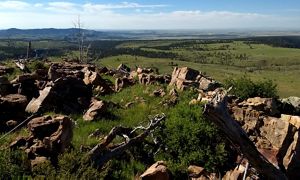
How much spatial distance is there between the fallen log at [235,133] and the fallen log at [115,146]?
331 centimetres

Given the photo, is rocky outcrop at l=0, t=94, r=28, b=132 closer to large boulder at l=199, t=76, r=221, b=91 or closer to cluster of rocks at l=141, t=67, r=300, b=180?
cluster of rocks at l=141, t=67, r=300, b=180

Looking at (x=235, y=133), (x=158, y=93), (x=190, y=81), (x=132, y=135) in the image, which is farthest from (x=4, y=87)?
(x=235, y=133)

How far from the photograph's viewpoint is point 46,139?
38.1 feet

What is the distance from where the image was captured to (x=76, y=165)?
1060 cm

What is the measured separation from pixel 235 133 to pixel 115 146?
395 centimetres

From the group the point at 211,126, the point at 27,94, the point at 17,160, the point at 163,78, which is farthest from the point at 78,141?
the point at 163,78

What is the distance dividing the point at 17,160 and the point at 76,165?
63.1 inches

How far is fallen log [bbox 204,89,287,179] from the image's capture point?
987 centimetres

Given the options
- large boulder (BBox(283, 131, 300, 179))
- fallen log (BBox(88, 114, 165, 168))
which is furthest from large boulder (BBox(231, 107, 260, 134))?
fallen log (BBox(88, 114, 165, 168))

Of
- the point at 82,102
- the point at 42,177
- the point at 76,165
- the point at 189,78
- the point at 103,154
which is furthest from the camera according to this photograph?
the point at 189,78

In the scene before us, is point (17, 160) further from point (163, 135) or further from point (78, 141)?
point (163, 135)

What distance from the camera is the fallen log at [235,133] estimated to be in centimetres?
987

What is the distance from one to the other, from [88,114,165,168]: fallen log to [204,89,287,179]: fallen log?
331cm

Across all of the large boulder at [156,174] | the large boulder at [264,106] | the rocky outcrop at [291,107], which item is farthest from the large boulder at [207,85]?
the large boulder at [156,174]
